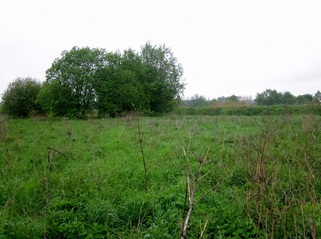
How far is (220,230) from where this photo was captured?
3.18 meters

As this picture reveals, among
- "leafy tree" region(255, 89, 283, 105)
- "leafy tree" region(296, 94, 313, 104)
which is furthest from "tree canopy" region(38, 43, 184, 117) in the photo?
"leafy tree" region(255, 89, 283, 105)

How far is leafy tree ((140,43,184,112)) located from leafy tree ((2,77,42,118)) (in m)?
16.6

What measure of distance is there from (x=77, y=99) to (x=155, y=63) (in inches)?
601

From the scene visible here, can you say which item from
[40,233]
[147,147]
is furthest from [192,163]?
[40,233]

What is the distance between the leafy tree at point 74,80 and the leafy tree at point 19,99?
7903 millimetres

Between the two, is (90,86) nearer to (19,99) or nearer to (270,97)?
(19,99)

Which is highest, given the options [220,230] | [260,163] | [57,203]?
[260,163]

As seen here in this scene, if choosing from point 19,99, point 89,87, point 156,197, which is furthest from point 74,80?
point 156,197

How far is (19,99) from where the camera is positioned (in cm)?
2888

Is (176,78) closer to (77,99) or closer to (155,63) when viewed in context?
(155,63)

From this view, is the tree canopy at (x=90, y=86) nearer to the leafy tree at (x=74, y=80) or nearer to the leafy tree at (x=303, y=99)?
the leafy tree at (x=74, y=80)

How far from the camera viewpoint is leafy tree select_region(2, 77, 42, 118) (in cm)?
2867

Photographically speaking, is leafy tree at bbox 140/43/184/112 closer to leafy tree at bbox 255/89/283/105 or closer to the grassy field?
leafy tree at bbox 255/89/283/105

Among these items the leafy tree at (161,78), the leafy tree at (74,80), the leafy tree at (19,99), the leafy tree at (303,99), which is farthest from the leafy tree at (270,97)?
the leafy tree at (19,99)
